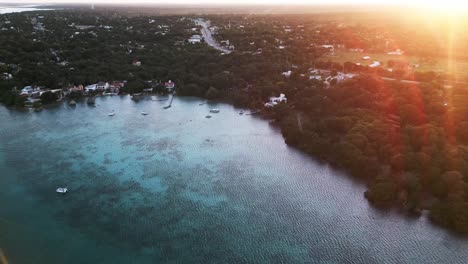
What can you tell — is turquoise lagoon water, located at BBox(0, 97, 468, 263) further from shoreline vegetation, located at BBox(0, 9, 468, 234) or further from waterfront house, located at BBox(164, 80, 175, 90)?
waterfront house, located at BBox(164, 80, 175, 90)

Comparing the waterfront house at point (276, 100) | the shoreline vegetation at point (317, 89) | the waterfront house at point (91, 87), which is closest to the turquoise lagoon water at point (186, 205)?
the shoreline vegetation at point (317, 89)

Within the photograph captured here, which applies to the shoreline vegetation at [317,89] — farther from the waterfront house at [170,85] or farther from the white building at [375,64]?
the white building at [375,64]

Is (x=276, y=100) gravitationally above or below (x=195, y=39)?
below

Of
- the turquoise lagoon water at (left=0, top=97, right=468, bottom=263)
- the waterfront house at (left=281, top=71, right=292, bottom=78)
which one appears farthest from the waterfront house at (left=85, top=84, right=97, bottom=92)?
the waterfront house at (left=281, top=71, right=292, bottom=78)

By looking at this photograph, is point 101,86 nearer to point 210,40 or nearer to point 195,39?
point 195,39

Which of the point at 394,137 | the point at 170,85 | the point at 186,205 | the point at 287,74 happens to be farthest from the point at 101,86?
the point at 394,137

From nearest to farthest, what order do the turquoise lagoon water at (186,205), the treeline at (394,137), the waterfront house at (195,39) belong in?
the turquoise lagoon water at (186,205)
the treeline at (394,137)
the waterfront house at (195,39)
